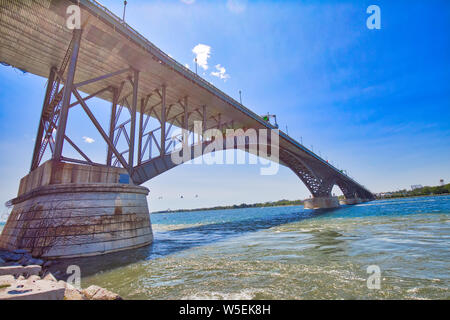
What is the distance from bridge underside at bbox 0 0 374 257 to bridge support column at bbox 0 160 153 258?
4 centimetres

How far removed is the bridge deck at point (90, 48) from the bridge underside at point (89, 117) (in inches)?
2.1

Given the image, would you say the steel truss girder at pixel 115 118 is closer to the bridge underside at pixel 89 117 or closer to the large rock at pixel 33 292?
the bridge underside at pixel 89 117

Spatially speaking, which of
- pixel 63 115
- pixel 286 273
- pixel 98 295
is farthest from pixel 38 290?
pixel 63 115

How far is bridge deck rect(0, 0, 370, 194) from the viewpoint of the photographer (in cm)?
1122

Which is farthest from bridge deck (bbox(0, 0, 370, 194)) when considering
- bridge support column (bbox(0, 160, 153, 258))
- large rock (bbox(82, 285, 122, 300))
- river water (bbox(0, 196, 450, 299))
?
large rock (bbox(82, 285, 122, 300))

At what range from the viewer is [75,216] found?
8.69 m

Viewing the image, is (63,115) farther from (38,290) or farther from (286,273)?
(286,273)

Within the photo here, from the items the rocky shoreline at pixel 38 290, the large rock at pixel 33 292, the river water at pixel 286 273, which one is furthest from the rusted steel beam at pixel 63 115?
the large rock at pixel 33 292

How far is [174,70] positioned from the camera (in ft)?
54.7

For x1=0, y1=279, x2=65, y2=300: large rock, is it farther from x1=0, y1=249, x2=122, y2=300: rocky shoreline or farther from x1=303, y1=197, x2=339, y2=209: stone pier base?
x1=303, y1=197, x2=339, y2=209: stone pier base

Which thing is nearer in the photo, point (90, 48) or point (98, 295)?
point (98, 295)

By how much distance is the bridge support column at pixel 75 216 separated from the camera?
8312mm

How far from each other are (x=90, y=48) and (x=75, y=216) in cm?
1165
